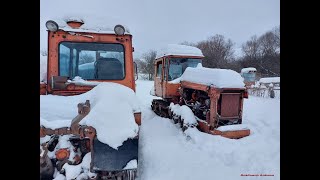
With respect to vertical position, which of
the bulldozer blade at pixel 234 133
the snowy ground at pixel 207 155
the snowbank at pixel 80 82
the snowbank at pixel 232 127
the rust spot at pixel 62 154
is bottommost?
the snowy ground at pixel 207 155

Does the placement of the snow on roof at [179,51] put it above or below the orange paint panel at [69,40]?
above

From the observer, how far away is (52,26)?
282 cm

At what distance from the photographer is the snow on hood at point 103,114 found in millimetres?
1947

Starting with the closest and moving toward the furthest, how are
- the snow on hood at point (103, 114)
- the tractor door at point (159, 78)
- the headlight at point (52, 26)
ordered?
the snow on hood at point (103, 114) → the headlight at point (52, 26) → the tractor door at point (159, 78)

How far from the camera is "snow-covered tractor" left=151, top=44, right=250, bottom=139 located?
4.53 m

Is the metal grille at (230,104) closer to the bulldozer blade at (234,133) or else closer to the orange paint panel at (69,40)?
the bulldozer blade at (234,133)

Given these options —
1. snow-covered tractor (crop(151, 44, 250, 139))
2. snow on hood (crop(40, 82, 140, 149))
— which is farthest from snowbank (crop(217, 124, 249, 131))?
snow on hood (crop(40, 82, 140, 149))

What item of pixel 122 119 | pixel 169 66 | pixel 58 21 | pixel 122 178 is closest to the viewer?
pixel 122 119

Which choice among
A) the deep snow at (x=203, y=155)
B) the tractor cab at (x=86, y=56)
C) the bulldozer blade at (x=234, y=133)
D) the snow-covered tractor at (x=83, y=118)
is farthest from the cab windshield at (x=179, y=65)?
the snow-covered tractor at (x=83, y=118)
